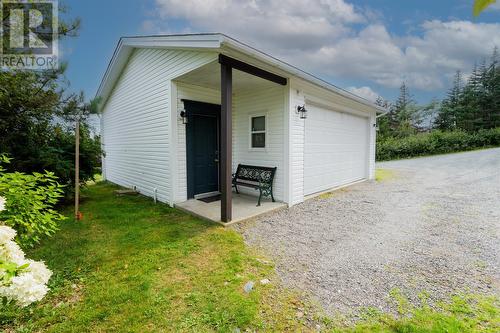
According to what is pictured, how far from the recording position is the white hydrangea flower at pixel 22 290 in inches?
46.1

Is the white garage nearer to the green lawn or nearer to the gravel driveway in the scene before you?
the gravel driveway

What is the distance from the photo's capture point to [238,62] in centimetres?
437

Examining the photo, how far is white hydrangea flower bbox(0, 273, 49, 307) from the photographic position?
1.17 metres

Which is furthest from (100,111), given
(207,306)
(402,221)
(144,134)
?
(402,221)

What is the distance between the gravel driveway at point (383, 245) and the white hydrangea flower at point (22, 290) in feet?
7.16

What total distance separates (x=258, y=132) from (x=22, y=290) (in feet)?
18.1

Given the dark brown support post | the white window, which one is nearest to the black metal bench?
the white window

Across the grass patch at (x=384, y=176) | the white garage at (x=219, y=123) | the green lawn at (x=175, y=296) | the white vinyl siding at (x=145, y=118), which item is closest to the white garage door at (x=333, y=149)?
the white garage at (x=219, y=123)

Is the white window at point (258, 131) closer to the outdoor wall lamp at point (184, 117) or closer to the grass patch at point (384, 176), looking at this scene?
the outdoor wall lamp at point (184, 117)

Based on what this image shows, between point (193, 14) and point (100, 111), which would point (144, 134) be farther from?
point (100, 111)

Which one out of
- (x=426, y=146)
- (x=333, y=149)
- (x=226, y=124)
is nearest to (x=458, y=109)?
(x=426, y=146)

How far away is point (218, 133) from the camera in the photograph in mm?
6535

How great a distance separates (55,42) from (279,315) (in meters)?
6.79

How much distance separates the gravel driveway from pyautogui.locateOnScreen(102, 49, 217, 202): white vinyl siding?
3168mm
